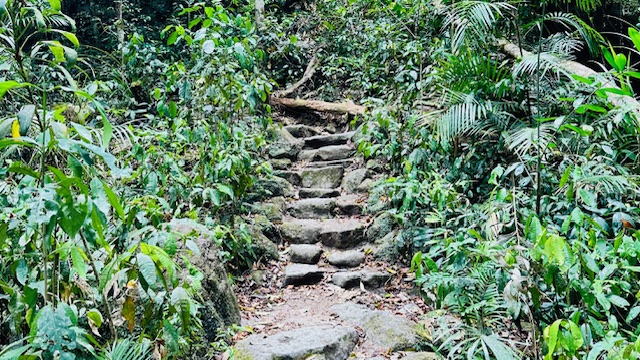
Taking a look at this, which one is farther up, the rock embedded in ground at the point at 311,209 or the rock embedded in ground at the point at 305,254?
the rock embedded in ground at the point at 311,209

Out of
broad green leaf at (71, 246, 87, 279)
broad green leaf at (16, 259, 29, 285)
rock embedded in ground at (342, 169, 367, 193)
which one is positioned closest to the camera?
broad green leaf at (71, 246, 87, 279)

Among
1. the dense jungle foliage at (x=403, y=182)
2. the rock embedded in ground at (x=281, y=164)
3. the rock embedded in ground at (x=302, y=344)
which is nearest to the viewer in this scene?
the dense jungle foliage at (x=403, y=182)

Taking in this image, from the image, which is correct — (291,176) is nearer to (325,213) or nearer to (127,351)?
(325,213)

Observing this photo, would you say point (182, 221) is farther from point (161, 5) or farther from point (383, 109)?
point (161, 5)

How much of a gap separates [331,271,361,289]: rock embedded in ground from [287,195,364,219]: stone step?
1099mm

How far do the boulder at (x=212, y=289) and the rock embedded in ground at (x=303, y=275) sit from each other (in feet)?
2.47

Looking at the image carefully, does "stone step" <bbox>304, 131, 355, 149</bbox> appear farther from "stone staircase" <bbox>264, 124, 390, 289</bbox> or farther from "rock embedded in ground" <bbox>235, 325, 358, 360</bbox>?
"rock embedded in ground" <bbox>235, 325, 358, 360</bbox>

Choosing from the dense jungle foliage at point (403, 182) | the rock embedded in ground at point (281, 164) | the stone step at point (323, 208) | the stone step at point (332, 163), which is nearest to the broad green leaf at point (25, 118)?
the dense jungle foliage at point (403, 182)

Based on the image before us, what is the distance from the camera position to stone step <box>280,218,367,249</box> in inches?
175

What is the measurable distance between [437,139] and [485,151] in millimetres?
457

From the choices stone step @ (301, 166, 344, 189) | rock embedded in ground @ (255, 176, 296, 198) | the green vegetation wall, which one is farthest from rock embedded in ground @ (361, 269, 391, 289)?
the green vegetation wall

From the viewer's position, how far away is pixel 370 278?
379 cm

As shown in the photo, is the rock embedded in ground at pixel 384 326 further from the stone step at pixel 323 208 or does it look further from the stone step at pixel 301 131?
the stone step at pixel 301 131

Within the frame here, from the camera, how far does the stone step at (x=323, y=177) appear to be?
5519 mm
